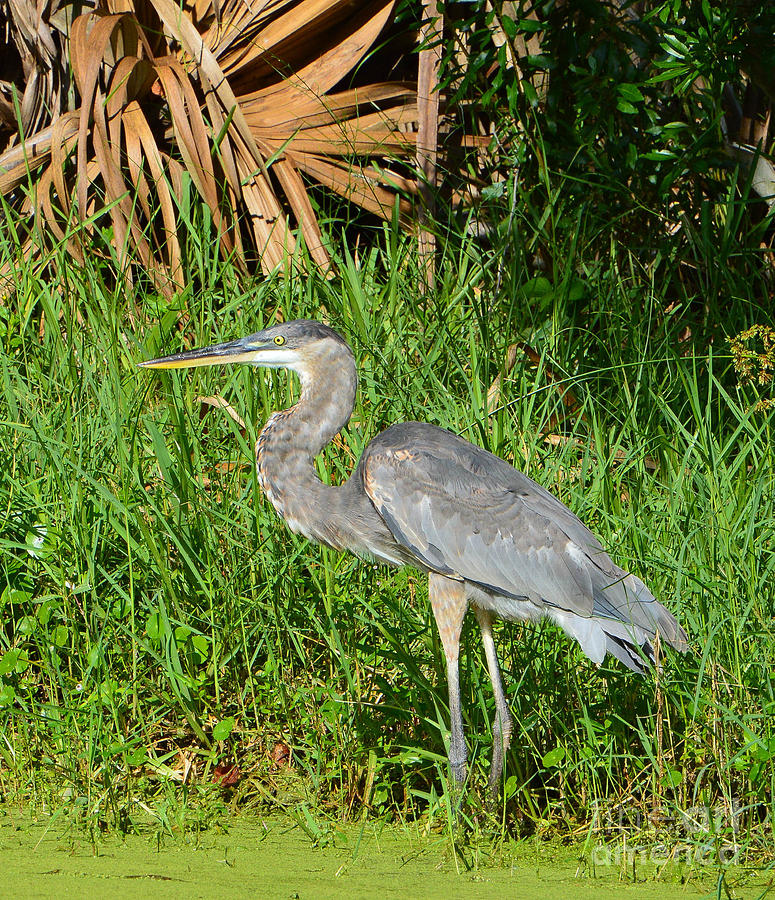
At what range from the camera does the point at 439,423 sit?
4.20 metres

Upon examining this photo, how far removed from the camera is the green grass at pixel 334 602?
3.10 metres

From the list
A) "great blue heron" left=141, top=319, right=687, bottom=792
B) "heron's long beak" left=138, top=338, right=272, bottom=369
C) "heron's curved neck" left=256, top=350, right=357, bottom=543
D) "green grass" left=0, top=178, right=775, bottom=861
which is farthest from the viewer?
"heron's long beak" left=138, top=338, right=272, bottom=369

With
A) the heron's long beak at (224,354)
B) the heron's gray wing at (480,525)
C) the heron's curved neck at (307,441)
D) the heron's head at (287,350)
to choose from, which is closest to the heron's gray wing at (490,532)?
the heron's gray wing at (480,525)

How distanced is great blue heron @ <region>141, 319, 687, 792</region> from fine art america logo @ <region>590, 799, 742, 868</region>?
15.7 inches

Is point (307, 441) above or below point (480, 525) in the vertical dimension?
above

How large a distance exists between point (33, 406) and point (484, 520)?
1.78 m

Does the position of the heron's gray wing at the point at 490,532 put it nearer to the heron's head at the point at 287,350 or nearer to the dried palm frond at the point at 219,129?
the heron's head at the point at 287,350

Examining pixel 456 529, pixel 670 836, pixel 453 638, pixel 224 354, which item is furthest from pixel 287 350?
pixel 670 836

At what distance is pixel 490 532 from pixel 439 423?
0.98 metres

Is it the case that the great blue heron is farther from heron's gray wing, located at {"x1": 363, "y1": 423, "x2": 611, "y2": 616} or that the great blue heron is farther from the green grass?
the green grass

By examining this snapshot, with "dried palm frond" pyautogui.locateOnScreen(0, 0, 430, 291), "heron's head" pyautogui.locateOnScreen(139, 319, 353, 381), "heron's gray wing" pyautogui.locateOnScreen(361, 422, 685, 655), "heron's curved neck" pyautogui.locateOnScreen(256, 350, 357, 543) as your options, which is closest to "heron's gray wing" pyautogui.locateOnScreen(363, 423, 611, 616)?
"heron's gray wing" pyautogui.locateOnScreen(361, 422, 685, 655)

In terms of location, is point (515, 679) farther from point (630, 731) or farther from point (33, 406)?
point (33, 406)

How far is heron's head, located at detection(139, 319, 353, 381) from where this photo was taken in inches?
137

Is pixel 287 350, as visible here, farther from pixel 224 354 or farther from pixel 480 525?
pixel 480 525
